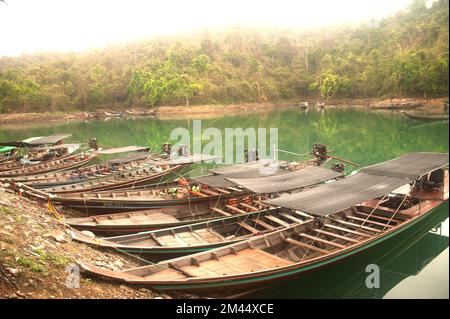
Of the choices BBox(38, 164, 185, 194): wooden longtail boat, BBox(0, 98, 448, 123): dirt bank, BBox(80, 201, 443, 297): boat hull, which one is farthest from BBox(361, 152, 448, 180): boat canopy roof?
BBox(0, 98, 448, 123): dirt bank

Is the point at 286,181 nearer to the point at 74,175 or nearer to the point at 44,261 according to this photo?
the point at 44,261

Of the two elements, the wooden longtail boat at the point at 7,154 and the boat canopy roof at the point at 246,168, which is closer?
the boat canopy roof at the point at 246,168

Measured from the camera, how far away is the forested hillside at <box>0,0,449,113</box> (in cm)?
6500

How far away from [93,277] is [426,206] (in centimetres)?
1082

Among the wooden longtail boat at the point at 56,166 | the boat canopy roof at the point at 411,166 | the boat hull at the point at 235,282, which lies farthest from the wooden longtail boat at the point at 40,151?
the boat canopy roof at the point at 411,166

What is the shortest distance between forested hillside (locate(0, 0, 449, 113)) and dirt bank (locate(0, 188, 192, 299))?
58.0 meters

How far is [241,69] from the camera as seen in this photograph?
9969 cm

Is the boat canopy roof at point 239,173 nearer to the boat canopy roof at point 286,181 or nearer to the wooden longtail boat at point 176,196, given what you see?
the wooden longtail boat at point 176,196

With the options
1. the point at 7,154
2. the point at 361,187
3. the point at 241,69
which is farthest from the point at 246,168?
the point at 241,69

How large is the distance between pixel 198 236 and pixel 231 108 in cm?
7271

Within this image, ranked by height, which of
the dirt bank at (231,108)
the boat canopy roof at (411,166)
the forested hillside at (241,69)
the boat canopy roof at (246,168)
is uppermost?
the forested hillside at (241,69)

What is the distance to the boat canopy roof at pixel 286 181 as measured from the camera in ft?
37.3

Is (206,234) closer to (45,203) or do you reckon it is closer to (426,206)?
(45,203)

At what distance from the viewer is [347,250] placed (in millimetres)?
9023
